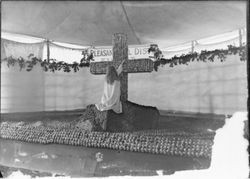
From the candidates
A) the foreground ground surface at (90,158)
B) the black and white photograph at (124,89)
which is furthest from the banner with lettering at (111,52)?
the foreground ground surface at (90,158)

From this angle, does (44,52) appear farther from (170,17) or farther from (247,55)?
(247,55)

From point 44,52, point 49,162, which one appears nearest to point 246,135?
point 49,162

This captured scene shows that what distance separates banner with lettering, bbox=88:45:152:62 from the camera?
44.9 inches

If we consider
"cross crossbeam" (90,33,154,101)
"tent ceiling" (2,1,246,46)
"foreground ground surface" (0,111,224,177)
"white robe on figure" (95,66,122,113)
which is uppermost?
"tent ceiling" (2,1,246,46)

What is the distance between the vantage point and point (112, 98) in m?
1.15

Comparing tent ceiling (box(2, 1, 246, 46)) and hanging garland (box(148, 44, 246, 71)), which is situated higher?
tent ceiling (box(2, 1, 246, 46))

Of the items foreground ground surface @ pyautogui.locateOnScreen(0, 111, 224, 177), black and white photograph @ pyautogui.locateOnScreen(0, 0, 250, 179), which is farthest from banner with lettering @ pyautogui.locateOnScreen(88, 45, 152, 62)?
foreground ground surface @ pyautogui.locateOnScreen(0, 111, 224, 177)

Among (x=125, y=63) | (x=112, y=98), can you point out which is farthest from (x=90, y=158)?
A: (x=125, y=63)

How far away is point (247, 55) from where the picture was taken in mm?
1019

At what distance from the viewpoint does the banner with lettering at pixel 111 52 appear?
3.74ft

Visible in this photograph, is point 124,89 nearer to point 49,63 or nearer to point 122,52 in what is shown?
point 122,52

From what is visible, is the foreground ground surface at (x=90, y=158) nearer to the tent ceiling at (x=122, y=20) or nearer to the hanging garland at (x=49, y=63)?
the hanging garland at (x=49, y=63)

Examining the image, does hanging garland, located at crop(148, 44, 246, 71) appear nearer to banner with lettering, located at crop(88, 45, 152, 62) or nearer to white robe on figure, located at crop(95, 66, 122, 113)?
banner with lettering, located at crop(88, 45, 152, 62)

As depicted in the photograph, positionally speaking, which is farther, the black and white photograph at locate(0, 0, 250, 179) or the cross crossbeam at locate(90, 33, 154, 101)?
the cross crossbeam at locate(90, 33, 154, 101)
